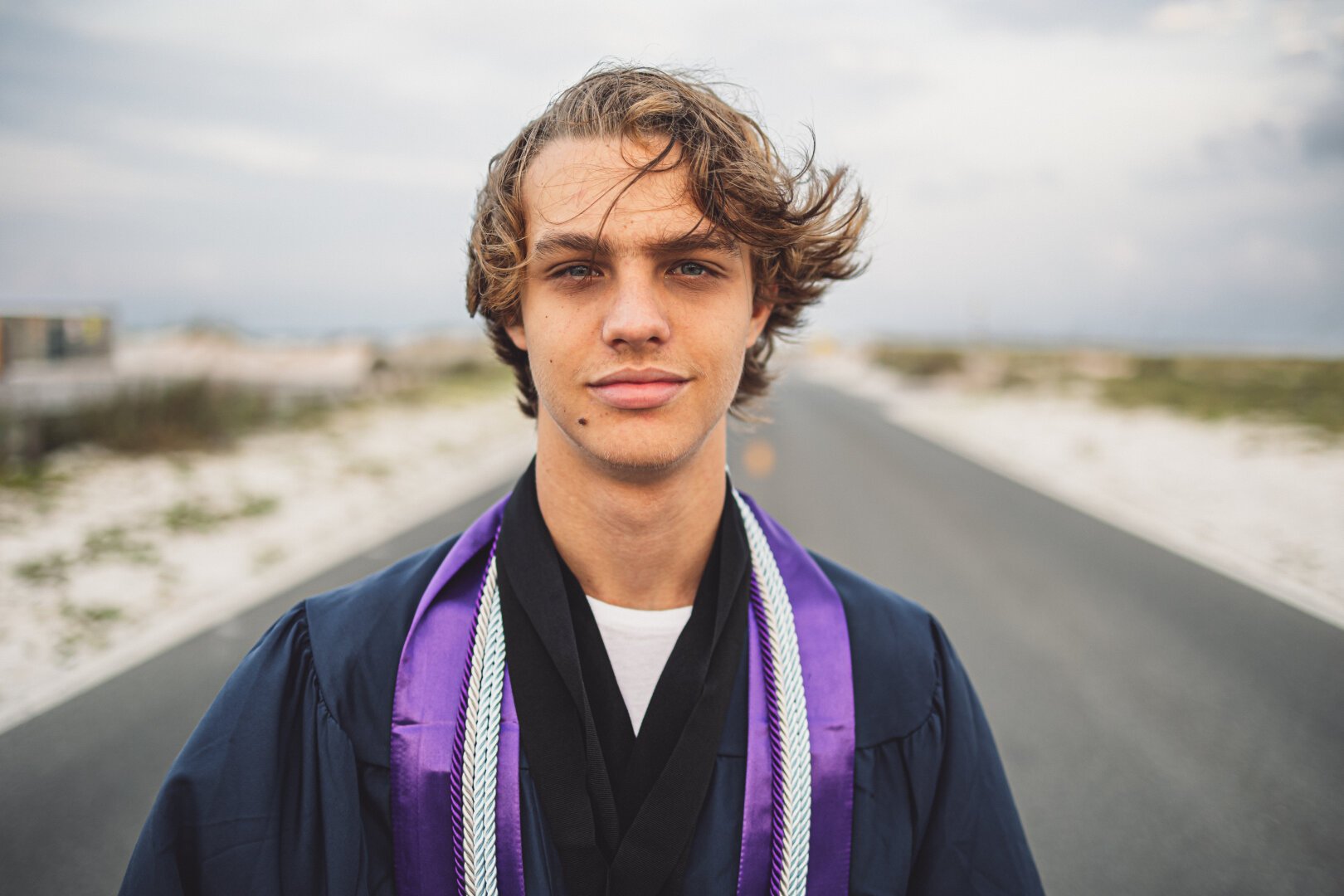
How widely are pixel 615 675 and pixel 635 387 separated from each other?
53cm

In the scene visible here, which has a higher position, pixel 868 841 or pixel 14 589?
pixel 868 841

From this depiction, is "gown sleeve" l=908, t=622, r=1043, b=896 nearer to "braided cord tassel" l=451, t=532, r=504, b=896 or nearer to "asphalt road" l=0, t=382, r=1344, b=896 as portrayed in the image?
"braided cord tassel" l=451, t=532, r=504, b=896

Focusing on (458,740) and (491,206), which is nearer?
(458,740)

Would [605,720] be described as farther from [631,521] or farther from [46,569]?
[46,569]

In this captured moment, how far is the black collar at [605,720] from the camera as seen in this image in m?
1.26

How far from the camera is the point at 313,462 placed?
13055 mm

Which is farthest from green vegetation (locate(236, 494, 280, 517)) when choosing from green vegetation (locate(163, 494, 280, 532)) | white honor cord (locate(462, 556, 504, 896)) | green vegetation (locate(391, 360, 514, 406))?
green vegetation (locate(391, 360, 514, 406))

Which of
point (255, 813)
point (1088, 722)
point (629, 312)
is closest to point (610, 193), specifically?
point (629, 312)

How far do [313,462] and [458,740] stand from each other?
1304cm

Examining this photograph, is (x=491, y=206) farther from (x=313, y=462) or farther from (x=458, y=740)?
(x=313, y=462)

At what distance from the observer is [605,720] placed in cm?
137

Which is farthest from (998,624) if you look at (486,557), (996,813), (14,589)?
(14,589)

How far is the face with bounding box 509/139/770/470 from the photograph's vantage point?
1.34 m

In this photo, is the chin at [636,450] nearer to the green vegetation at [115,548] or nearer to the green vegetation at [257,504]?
the green vegetation at [115,548]
